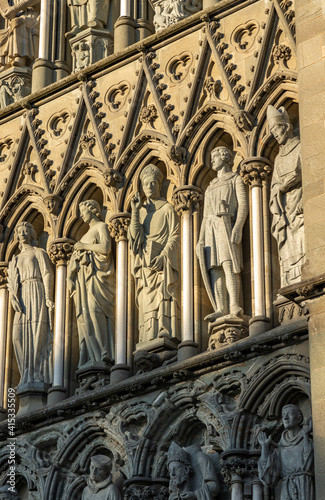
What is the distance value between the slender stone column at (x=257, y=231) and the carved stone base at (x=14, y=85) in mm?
4949

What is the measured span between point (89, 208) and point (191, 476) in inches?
158

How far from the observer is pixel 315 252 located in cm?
1459

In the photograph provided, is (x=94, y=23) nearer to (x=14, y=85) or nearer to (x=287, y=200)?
(x=14, y=85)

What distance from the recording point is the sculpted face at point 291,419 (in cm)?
1486

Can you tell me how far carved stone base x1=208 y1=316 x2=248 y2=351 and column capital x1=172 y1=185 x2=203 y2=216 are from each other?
1653 mm

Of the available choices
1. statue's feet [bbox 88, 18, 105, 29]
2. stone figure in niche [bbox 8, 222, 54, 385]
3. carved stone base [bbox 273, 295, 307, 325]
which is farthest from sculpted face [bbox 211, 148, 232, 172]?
statue's feet [bbox 88, 18, 105, 29]

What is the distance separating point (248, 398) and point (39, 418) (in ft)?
10.00

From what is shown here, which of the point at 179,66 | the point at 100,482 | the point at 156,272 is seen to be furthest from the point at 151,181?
the point at 100,482

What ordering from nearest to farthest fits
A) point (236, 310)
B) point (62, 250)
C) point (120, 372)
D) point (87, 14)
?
point (236, 310) → point (120, 372) → point (62, 250) → point (87, 14)

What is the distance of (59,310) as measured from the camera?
1812cm

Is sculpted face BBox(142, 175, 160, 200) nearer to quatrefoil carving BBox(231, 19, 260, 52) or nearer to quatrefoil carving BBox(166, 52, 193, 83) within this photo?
quatrefoil carving BBox(166, 52, 193, 83)

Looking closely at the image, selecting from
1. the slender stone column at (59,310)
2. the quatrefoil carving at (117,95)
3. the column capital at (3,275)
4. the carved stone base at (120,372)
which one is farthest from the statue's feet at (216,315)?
the column capital at (3,275)

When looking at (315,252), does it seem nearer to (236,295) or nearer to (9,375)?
(236,295)

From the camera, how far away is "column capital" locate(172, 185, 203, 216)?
1728 centimetres
